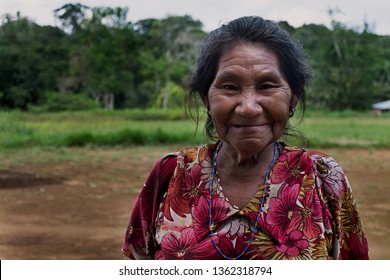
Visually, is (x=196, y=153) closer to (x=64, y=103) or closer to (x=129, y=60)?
(x=64, y=103)

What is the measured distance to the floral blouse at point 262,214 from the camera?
0.95m

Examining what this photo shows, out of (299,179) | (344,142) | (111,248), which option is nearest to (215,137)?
(299,179)

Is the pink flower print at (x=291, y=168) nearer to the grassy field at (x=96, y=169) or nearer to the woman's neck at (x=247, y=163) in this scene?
the woman's neck at (x=247, y=163)

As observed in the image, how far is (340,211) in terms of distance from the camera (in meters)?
1.01

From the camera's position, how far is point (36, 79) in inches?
388

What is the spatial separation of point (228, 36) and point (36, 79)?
9.34 metres

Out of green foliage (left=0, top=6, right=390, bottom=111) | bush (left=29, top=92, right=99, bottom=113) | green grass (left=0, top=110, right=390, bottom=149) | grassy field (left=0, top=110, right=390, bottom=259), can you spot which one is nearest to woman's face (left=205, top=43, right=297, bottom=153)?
grassy field (left=0, top=110, right=390, bottom=259)

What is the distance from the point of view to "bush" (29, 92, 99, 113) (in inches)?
412

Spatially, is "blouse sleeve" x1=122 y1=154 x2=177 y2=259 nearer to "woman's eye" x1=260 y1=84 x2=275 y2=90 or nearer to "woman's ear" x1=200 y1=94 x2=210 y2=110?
"woman's ear" x1=200 y1=94 x2=210 y2=110

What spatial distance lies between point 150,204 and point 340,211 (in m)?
0.36

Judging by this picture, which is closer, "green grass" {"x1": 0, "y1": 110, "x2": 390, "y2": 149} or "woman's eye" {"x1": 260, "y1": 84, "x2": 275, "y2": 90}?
"woman's eye" {"x1": 260, "y1": 84, "x2": 275, "y2": 90}

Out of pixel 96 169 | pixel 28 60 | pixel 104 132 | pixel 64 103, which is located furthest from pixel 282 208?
pixel 104 132
